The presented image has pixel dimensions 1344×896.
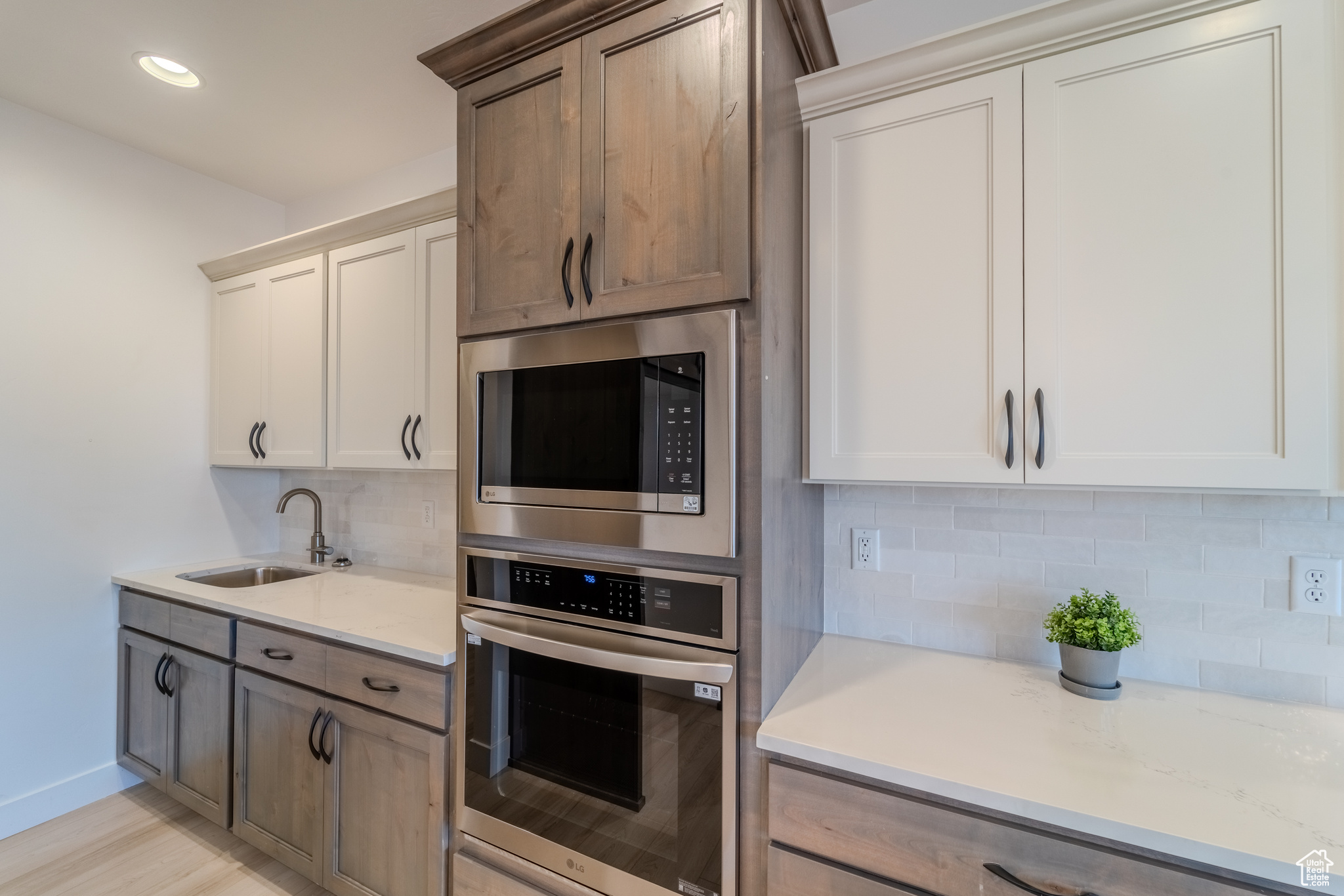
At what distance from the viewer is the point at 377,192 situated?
266 cm

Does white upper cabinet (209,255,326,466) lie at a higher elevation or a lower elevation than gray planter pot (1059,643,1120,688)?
higher

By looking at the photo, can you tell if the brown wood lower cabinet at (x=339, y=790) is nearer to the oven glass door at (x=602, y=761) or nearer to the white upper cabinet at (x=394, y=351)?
the oven glass door at (x=602, y=761)

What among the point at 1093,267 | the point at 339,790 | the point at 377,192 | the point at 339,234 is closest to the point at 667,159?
the point at 1093,267

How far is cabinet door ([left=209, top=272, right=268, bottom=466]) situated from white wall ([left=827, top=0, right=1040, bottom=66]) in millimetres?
2508

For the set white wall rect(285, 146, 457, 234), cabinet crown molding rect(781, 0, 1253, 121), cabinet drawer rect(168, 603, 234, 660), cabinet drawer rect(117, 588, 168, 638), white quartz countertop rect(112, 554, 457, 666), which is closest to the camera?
cabinet crown molding rect(781, 0, 1253, 121)

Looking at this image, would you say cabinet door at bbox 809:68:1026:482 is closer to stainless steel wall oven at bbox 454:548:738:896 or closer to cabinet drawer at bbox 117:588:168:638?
stainless steel wall oven at bbox 454:548:738:896

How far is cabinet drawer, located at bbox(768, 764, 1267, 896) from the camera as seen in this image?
32.5 inches

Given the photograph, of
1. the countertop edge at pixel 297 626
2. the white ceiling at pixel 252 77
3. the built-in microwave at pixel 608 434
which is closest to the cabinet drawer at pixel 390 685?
the countertop edge at pixel 297 626

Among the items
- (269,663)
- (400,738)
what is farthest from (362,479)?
(400,738)

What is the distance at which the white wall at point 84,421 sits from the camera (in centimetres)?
213

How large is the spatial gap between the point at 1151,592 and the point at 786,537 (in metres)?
0.88

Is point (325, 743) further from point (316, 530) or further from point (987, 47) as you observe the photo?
point (987, 47)

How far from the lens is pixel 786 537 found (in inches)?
50.2

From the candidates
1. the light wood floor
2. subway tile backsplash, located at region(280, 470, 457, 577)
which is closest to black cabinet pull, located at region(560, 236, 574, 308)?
subway tile backsplash, located at region(280, 470, 457, 577)
